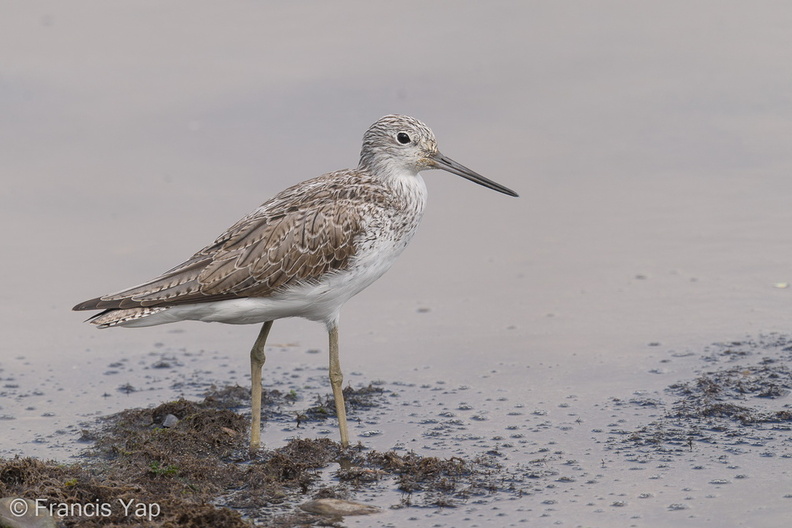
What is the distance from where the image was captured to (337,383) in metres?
9.12

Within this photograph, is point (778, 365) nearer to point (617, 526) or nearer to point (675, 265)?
point (675, 265)

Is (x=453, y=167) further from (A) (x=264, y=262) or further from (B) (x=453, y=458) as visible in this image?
(B) (x=453, y=458)

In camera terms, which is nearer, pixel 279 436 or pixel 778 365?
pixel 279 436

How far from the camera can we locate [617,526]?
23.8ft

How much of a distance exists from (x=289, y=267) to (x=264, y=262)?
192mm

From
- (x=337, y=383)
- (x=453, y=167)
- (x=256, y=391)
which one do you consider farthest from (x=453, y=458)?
(x=453, y=167)

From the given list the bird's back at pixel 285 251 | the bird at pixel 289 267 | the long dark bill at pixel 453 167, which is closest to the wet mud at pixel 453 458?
the bird at pixel 289 267

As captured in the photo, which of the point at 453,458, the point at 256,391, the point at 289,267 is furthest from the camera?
the point at 256,391

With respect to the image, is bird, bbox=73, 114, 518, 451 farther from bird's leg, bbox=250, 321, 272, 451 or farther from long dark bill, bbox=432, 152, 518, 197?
long dark bill, bbox=432, 152, 518, 197

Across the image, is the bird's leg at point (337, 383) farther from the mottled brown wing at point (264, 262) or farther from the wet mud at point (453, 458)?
the mottled brown wing at point (264, 262)

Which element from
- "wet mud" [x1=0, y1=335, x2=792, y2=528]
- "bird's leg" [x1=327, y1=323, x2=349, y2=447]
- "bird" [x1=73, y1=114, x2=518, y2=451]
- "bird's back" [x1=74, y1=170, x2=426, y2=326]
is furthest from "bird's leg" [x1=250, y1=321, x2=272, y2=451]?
"bird's back" [x1=74, y1=170, x2=426, y2=326]

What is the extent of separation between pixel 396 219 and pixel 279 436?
6.15ft

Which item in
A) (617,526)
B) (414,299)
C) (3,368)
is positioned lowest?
(617,526)

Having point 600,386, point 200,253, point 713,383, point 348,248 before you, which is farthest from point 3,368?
point 713,383
